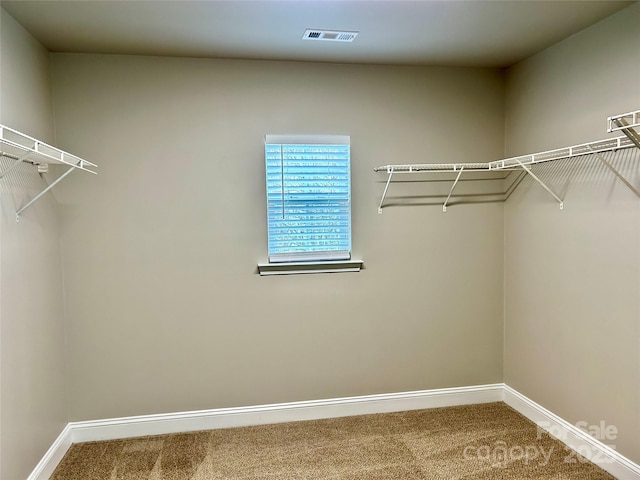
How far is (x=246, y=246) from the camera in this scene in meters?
2.78

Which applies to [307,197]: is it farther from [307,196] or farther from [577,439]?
[577,439]

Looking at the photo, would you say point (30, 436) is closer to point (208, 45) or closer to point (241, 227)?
point (241, 227)

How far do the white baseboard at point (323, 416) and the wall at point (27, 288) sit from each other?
6.0 inches

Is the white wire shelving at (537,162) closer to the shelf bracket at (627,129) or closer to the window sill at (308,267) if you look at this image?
the shelf bracket at (627,129)

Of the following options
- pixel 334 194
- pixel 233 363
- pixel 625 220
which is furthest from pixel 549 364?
pixel 233 363

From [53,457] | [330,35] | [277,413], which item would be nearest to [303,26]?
[330,35]

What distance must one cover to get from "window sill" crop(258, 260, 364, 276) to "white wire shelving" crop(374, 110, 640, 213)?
0.42m

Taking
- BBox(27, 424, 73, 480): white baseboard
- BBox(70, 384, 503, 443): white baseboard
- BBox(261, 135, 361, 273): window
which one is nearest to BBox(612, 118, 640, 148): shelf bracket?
BBox(261, 135, 361, 273): window

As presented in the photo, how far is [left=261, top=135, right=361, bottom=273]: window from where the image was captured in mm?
2770

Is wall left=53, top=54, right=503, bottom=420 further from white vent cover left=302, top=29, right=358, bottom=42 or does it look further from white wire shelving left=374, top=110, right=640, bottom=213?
white vent cover left=302, top=29, right=358, bottom=42

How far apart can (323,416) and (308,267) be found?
3.29 feet

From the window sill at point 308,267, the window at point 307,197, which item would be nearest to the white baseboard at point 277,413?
the window sill at point 308,267

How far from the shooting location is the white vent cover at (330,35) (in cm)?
229

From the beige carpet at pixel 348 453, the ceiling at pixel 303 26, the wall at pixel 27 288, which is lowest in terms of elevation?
the beige carpet at pixel 348 453
